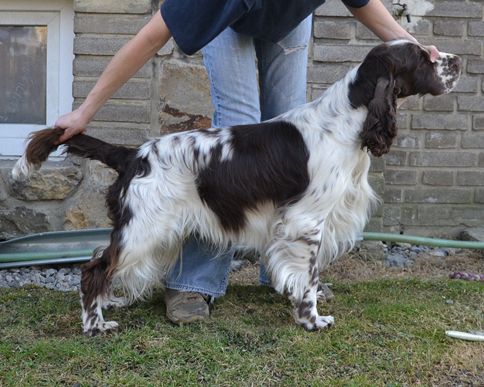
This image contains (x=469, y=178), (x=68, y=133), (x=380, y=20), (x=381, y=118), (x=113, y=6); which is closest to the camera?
(x=381, y=118)

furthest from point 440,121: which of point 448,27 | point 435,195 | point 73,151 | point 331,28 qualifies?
point 73,151

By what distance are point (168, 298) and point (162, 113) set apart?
5.44 ft

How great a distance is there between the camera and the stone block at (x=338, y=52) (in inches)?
201

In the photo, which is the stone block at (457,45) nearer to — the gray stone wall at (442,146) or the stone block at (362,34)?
the gray stone wall at (442,146)

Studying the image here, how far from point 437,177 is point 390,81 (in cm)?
246

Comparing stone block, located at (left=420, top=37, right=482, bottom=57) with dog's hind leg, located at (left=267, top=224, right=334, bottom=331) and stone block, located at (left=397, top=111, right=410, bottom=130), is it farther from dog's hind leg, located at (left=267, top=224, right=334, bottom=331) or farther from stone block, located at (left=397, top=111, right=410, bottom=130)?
dog's hind leg, located at (left=267, top=224, right=334, bottom=331)

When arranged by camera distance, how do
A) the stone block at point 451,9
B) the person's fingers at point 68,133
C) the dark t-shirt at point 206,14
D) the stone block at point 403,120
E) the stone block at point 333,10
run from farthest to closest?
the stone block at point 403,120 → the stone block at point 451,9 → the stone block at point 333,10 → the person's fingers at point 68,133 → the dark t-shirt at point 206,14

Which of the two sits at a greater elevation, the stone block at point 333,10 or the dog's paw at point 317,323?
the stone block at point 333,10

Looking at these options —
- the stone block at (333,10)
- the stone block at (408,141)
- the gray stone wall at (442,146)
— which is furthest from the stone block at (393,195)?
the stone block at (333,10)

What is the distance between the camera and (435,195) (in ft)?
18.9

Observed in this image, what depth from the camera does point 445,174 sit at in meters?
5.74

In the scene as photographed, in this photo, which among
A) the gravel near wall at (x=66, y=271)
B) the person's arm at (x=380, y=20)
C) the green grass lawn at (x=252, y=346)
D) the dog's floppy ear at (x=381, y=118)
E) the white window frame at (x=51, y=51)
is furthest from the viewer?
the white window frame at (x=51, y=51)

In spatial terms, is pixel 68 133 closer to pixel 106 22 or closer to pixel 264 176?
pixel 264 176

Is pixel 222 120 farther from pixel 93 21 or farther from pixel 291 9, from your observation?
pixel 93 21
